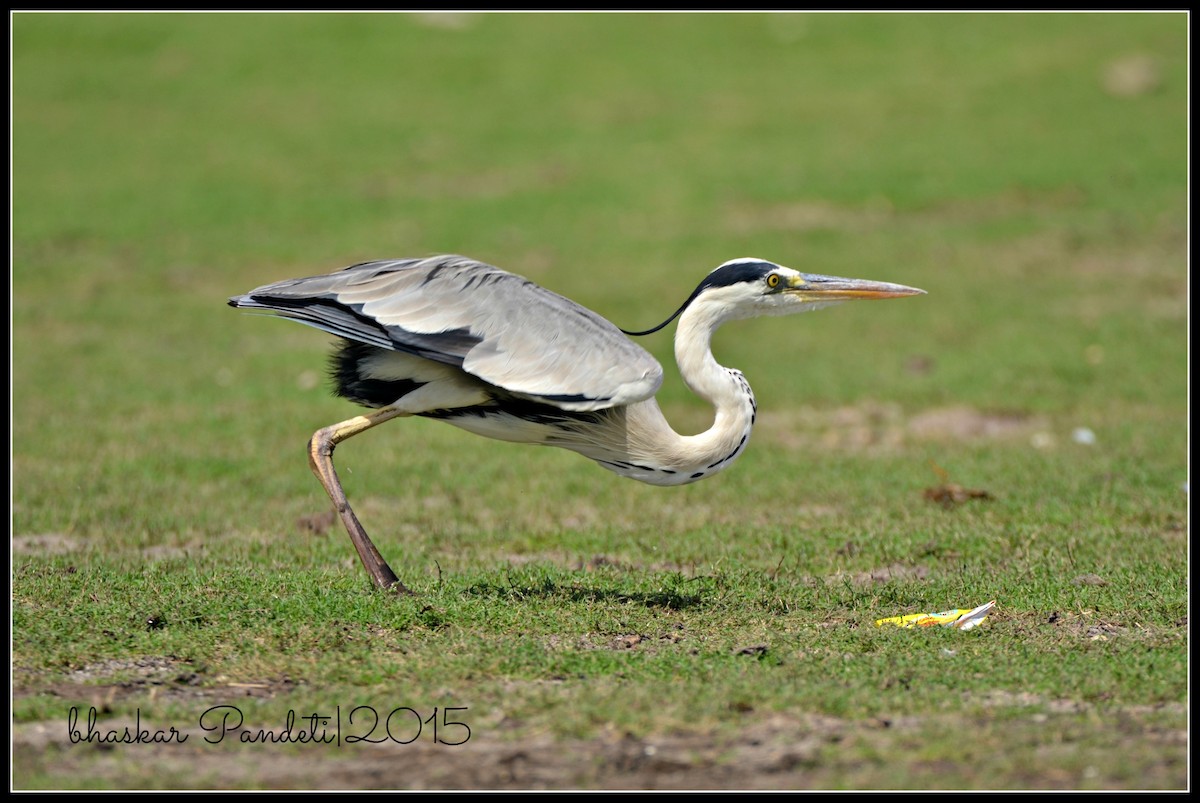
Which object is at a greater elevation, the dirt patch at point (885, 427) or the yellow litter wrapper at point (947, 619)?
the dirt patch at point (885, 427)

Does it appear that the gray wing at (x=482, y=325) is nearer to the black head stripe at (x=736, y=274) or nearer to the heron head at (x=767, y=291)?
the heron head at (x=767, y=291)

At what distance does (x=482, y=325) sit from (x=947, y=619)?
8.19 feet

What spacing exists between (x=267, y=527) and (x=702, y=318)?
3332mm

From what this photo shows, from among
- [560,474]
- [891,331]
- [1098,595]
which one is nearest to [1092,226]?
[891,331]

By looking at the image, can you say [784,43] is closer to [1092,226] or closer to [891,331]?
[1092,226]

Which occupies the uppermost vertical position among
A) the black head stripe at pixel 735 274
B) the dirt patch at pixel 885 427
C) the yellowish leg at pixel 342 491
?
the black head stripe at pixel 735 274

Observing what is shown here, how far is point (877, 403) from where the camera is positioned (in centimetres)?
1161

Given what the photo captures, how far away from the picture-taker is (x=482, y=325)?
242 inches

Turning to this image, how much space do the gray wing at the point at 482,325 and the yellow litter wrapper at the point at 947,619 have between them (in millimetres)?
1511

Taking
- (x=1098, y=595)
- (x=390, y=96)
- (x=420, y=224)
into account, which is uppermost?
(x=390, y=96)

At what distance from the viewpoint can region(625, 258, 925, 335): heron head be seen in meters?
6.38

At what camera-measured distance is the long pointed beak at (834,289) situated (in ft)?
21.3

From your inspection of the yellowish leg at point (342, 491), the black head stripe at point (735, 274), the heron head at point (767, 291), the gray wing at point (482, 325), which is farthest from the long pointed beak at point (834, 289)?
the yellowish leg at point (342, 491)

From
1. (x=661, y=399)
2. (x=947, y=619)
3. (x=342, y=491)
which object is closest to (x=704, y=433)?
(x=947, y=619)
